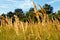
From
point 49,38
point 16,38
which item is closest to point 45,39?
point 49,38

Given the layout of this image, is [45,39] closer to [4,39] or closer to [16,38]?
[16,38]

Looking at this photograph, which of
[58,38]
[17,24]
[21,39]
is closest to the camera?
[58,38]

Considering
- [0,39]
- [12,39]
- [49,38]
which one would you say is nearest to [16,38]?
[12,39]

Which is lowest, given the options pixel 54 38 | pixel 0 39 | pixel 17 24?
pixel 0 39

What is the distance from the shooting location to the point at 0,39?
149 inches

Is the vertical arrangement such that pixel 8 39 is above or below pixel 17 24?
below

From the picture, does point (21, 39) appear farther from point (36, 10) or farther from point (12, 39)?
point (36, 10)

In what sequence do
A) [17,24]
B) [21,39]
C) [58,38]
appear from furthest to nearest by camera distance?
[21,39] → [17,24] → [58,38]

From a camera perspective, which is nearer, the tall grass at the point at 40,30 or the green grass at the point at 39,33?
the tall grass at the point at 40,30

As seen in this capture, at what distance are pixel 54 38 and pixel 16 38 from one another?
866 millimetres

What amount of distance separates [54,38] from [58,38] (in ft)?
0.53

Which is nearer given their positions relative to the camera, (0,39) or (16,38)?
(16,38)

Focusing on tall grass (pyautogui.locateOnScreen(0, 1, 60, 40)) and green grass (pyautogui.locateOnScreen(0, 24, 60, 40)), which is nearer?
tall grass (pyautogui.locateOnScreen(0, 1, 60, 40))

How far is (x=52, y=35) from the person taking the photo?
9.78ft
